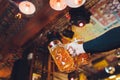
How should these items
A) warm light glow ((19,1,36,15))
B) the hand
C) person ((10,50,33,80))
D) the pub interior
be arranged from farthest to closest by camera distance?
1. person ((10,50,33,80))
2. warm light glow ((19,1,36,15))
3. the pub interior
4. the hand

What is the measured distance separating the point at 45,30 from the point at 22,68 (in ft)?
4.25

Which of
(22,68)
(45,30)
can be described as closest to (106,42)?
(45,30)

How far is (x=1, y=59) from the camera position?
542 centimetres

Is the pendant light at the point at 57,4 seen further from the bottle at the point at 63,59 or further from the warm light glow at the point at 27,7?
the bottle at the point at 63,59

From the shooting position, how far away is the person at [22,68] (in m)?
5.17

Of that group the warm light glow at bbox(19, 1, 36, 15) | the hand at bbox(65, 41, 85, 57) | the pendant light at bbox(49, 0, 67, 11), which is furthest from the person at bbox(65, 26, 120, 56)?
the warm light glow at bbox(19, 1, 36, 15)

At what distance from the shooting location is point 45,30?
4.83 metres

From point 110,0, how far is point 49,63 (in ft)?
8.39

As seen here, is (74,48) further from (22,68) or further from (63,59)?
(22,68)

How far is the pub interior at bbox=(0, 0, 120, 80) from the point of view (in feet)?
12.7

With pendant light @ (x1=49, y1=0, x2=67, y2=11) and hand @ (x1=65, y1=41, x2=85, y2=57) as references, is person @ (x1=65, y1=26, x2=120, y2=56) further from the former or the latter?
pendant light @ (x1=49, y1=0, x2=67, y2=11)

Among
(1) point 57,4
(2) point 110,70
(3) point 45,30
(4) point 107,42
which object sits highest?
(1) point 57,4

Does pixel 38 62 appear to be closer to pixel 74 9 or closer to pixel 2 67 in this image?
pixel 2 67

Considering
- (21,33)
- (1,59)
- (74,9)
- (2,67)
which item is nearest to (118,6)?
(74,9)
